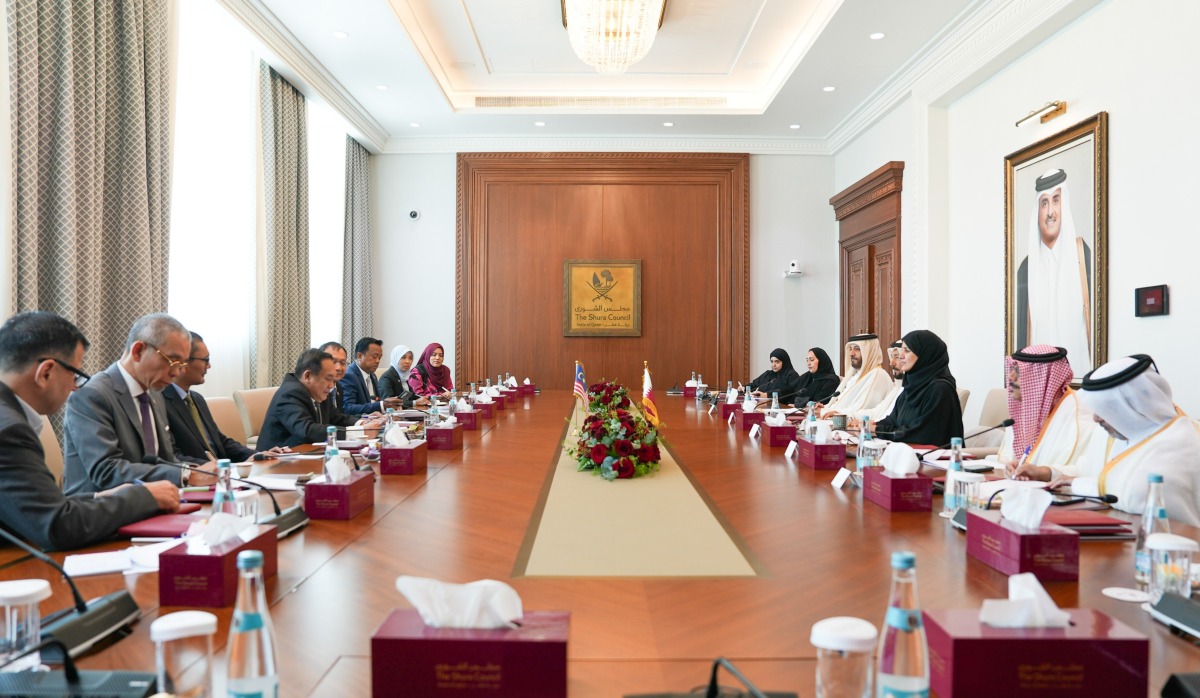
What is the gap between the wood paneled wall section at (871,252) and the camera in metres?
7.53

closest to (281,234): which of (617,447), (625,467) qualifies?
(617,447)

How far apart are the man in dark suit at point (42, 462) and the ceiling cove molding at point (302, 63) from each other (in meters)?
4.14

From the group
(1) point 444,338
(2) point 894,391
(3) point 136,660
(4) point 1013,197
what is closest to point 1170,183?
(4) point 1013,197

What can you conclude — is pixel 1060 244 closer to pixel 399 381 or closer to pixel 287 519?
pixel 287 519

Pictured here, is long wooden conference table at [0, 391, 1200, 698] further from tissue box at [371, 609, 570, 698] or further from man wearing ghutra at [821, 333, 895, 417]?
man wearing ghutra at [821, 333, 895, 417]

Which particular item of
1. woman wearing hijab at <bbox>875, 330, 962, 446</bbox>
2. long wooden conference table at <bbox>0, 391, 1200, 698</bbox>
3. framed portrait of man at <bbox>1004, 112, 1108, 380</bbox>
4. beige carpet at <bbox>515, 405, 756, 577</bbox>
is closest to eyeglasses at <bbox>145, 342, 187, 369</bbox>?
long wooden conference table at <bbox>0, 391, 1200, 698</bbox>

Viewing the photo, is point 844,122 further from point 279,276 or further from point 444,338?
point 279,276

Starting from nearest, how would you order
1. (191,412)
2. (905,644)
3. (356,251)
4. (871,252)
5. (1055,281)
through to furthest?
A: 1. (905,644)
2. (191,412)
3. (1055,281)
4. (871,252)
5. (356,251)

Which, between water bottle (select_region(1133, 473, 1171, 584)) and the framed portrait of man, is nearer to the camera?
water bottle (select_region(1133, 473, 1171, 584))

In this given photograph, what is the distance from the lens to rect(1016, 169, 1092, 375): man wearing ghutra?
15.9 feet

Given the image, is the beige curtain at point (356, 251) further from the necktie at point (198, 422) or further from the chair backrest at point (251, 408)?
the necktie at point (198, 422)

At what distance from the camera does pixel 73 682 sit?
1.07 meters

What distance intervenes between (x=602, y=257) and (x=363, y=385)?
13.2ft

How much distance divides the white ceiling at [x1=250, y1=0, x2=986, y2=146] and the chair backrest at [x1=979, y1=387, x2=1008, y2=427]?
2.73m
